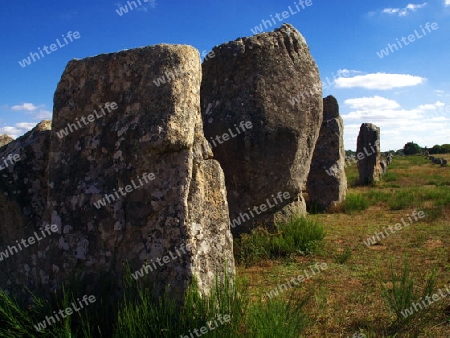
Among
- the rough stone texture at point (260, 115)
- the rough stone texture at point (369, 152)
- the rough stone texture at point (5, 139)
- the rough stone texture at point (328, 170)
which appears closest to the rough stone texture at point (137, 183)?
the rough stone texture at point (260, 115)

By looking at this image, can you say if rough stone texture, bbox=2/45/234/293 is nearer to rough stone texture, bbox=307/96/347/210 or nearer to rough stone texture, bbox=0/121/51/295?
rough stone texture, bbox=0/121/51/295

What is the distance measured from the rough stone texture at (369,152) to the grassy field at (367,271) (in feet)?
22.9

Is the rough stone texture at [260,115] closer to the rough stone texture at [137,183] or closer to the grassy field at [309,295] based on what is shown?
the grassy field at [309,295]

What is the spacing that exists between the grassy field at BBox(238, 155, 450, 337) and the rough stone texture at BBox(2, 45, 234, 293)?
895mm

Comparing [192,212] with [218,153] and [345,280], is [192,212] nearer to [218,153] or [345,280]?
[345,280]

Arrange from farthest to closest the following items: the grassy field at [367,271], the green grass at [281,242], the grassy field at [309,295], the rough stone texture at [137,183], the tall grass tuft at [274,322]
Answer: the green grass at [281,242] < the grassy field at [367,271] < the rough stone texture at [137,183] < the grassy field at [309,295] < the tall grass tuft at [274,322]

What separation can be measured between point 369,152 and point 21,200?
15752mm

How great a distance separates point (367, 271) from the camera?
5277mm

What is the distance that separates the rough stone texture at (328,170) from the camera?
Result: 10477 mm

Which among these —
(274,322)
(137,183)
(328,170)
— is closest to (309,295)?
(274,322)

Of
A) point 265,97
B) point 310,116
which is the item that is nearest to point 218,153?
point 265,97

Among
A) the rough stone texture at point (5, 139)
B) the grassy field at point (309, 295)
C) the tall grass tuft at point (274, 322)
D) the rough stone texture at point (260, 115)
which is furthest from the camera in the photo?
the rough stone texture at point (5, 139)

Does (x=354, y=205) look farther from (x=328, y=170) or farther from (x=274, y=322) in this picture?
(x=274, y=322)

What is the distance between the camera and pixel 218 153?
20.9 feet
